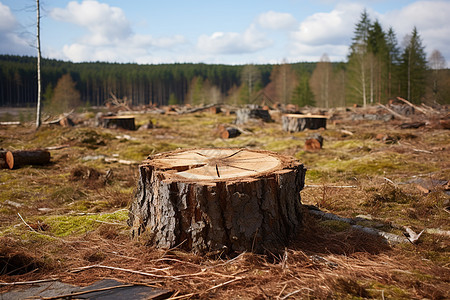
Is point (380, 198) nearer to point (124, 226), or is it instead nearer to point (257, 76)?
point (124, 226)

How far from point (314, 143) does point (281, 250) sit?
7019 millimetres

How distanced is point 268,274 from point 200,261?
2.13 feet

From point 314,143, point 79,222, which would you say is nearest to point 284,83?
point 314,143

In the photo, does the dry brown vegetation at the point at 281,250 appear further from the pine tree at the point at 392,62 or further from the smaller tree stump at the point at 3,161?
the pine tree at the point at 392,62

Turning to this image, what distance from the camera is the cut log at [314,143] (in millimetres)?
9570

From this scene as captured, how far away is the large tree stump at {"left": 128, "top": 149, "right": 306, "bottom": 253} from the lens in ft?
9.62

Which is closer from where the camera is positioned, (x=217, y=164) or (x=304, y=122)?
(x=217, y=164)

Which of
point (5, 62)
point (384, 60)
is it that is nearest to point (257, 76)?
point (384, 60)

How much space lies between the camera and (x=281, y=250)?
307 centimetres

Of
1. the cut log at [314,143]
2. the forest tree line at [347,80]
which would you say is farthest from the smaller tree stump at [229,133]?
the forest tree line at [347,80]

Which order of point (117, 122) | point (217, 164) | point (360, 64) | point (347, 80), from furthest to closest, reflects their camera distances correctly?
point (347, 80)
point (360, 64)
point (117, 122)
point (217, 164)

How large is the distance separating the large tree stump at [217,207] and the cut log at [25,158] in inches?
247

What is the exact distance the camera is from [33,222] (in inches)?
167

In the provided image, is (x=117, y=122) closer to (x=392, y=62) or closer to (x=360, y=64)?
(x=360, y=64)
